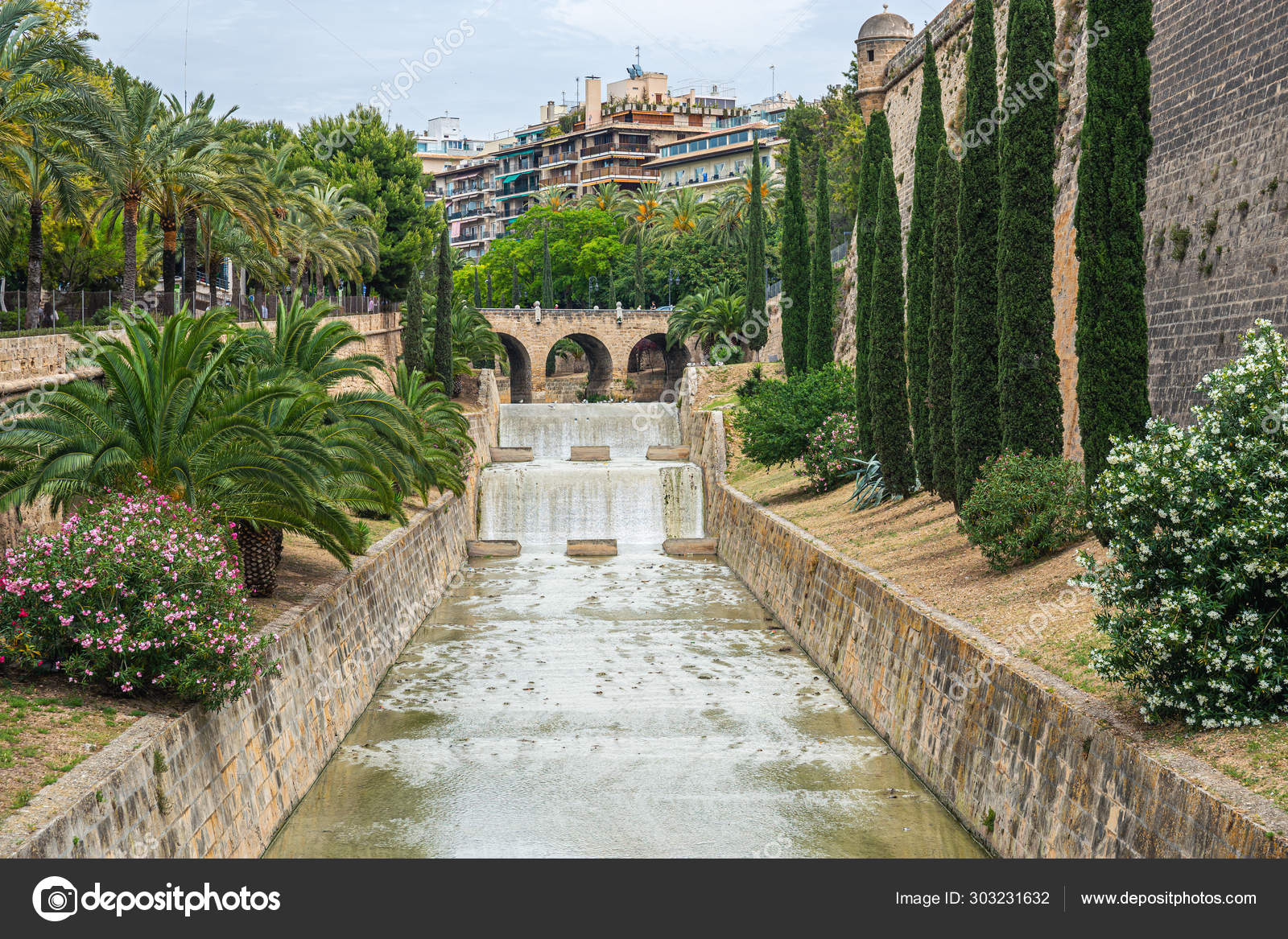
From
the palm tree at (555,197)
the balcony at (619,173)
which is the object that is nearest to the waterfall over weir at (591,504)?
the palm tree at (555,197)

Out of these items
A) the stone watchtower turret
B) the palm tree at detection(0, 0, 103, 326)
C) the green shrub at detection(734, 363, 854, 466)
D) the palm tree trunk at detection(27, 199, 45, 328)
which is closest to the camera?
the palm tree at detection(0, 0, 103, 326)

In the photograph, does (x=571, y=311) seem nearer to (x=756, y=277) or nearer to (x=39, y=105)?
(x=756, y=277)

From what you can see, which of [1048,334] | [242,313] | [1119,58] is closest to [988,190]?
[1048,334]

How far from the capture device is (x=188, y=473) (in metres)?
12.7

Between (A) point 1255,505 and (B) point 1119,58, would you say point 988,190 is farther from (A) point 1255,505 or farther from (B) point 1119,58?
(A) point 1255,505

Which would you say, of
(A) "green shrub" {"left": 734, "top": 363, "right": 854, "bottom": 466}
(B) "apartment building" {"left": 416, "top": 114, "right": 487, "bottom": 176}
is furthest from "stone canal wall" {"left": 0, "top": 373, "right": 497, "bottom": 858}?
(B) "apartment building" {"left": 416, "top": 114, "right": 487, "bottom": 176}

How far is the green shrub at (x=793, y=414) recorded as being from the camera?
28547 millimetres

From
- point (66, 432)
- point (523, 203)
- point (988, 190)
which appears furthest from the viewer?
point (523, 203)

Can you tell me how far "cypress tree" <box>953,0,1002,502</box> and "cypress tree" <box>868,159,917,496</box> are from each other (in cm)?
488

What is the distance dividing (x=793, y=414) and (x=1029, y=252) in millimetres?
12395

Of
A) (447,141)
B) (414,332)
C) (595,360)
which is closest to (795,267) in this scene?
(414,332)

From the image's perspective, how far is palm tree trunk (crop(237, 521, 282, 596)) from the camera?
14.4 m

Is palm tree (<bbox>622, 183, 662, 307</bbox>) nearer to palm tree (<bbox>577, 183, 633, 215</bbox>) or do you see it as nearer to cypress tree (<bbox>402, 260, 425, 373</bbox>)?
palm tree (<bbox>577, 183, 633, 215</bbox>)
